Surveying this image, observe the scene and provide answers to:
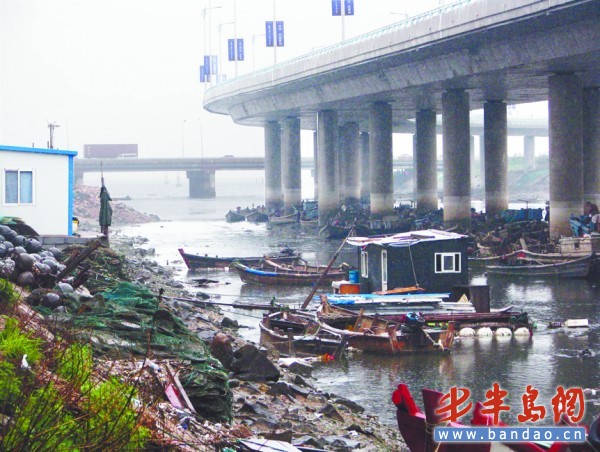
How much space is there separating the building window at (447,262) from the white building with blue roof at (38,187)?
12071 millimetres

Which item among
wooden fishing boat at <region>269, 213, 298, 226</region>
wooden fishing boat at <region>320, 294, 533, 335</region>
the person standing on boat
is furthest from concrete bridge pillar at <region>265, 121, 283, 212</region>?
wooden fishing boat at <region>320, 294, 533, 335</region>

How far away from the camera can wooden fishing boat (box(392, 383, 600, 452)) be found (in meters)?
10.5

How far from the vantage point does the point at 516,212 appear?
6506 centimetres

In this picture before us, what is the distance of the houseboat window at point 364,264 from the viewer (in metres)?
32.9

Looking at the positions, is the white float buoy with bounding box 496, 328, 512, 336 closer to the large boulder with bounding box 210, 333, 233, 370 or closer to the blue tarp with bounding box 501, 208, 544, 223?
the large boulder with bounding box 210, 333, 233, 370

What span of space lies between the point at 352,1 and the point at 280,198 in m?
32.8

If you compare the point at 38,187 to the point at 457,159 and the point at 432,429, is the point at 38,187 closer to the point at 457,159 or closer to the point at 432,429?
the point at 432,429

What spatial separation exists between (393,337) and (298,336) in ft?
8.54

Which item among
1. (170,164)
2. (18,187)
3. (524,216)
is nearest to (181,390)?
(18,187)

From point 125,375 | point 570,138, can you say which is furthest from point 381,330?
point 570,138

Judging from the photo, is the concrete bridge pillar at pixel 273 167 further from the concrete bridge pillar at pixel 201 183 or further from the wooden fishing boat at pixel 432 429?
the wooden fishing boat at pixel 432 429

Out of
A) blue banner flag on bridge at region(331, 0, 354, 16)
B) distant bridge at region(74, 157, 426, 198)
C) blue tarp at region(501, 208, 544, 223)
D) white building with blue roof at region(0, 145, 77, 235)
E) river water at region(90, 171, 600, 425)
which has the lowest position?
river water at region(90, 171, 600, 425)

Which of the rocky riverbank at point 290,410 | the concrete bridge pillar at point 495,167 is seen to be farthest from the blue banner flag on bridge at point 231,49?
the rocky riverbank at point 290,410

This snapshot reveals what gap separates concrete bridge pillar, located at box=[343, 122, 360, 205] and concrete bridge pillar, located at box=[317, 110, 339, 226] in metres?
21.7
